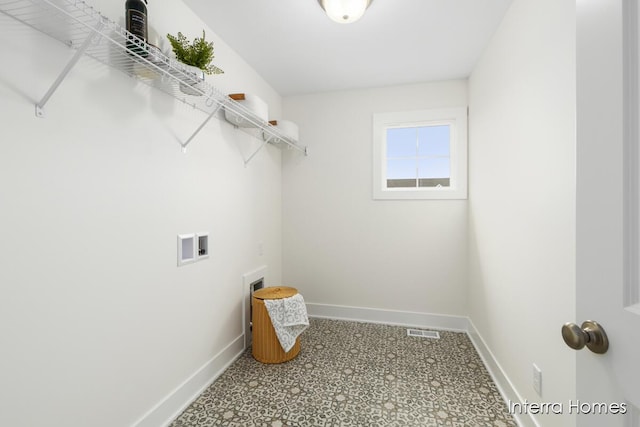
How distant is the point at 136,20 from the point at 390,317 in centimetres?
285

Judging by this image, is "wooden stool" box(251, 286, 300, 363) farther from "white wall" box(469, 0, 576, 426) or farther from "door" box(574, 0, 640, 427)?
"door" box(574, 0, 640, 427)

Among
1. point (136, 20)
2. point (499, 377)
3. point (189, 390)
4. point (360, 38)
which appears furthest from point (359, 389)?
point (360, 38)

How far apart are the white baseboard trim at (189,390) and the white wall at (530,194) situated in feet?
5.98

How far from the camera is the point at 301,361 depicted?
208cm

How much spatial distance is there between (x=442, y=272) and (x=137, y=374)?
2.45 m

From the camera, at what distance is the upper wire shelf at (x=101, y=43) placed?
0.87m

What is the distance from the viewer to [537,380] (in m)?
1.32

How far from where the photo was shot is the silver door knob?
0.55 meters

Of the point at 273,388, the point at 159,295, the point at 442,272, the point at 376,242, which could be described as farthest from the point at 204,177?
the point at 442,272

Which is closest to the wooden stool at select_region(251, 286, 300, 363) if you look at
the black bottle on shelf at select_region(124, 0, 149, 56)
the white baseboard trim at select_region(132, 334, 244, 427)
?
the white baseboard trim at select_region(132, 334, 244, 427)

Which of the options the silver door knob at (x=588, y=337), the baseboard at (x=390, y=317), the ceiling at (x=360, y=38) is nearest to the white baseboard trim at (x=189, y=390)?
the baseboard at (x=390, y=317)

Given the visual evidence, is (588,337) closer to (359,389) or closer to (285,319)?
(359,389)

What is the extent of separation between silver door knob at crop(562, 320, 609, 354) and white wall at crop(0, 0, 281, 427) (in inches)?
61.0

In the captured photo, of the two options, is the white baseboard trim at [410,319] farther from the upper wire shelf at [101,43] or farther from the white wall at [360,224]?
the upper wire shelf at [101,43]
